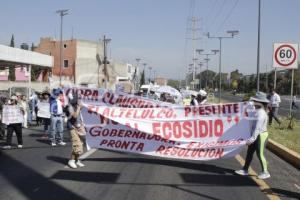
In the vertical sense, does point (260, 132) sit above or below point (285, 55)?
below

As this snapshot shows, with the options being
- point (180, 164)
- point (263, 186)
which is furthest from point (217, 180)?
point (180, 164)

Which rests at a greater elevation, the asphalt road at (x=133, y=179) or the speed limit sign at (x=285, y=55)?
the speed limit sign at (x=285, y=55)

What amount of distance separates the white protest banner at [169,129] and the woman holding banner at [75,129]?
0.67ft

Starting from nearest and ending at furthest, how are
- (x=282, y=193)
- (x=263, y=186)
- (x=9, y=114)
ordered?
(x=282, y=193), (x=263, y=186), (x=9, y=114)

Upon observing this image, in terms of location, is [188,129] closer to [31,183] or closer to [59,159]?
→ [59,159]

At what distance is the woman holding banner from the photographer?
11094 millimetres

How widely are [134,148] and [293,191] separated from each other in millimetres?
3717

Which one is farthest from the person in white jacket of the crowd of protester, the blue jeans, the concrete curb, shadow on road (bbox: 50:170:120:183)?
shadow on road (bbox: 50:170:120:183)

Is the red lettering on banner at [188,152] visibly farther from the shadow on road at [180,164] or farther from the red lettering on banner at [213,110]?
the red lettering on banner at [213,110]

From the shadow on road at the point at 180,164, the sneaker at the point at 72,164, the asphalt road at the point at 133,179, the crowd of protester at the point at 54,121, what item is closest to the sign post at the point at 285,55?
the asphalt road at the point at 133,179

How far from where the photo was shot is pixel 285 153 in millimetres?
13391

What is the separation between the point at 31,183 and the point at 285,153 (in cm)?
695

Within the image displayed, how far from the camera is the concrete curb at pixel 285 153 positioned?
40.1 ft

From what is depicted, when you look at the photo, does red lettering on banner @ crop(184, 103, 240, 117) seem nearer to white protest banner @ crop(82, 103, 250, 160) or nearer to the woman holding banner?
white protest banner @ crop(82, 103, 250, 160)
